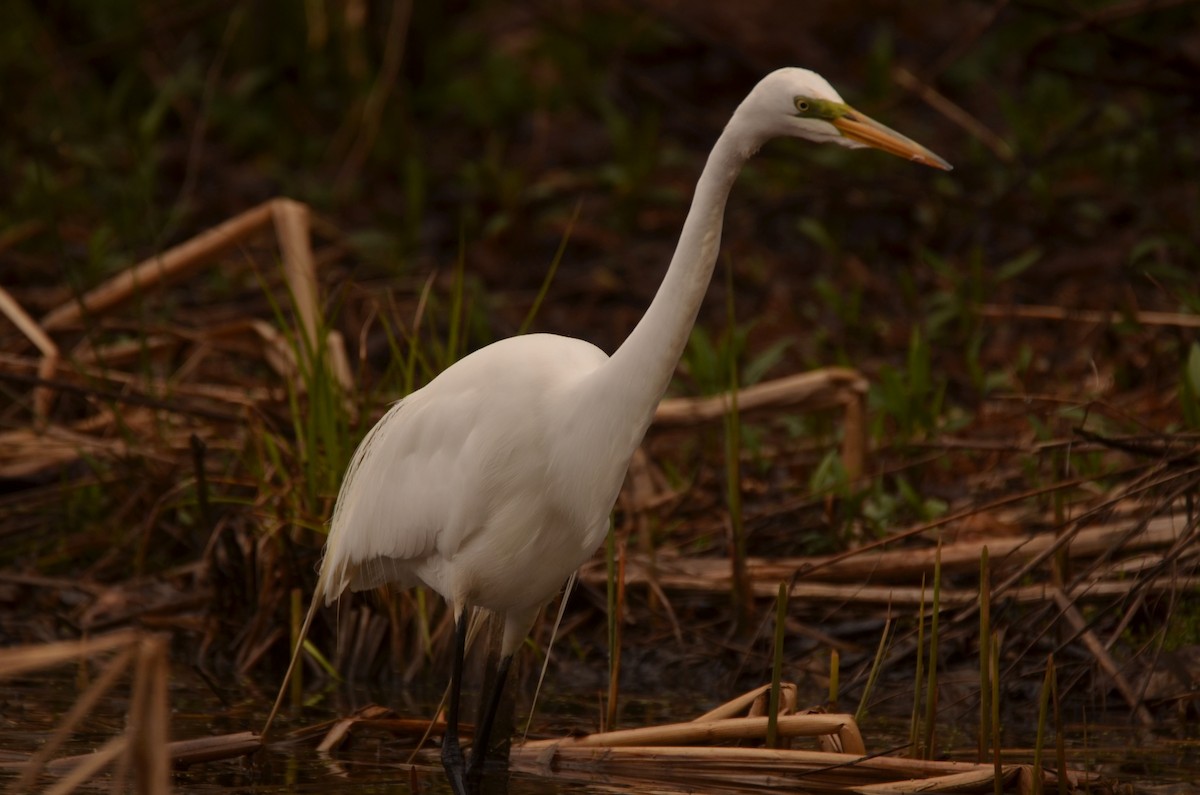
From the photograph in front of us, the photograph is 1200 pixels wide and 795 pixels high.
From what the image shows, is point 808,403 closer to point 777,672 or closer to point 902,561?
point 902,561

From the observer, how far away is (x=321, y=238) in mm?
8531

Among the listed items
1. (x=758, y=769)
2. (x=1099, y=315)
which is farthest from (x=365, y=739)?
(x=1099, y=315)

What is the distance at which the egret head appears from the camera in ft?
9.73

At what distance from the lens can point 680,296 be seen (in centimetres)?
315

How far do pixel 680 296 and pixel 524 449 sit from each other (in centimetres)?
55

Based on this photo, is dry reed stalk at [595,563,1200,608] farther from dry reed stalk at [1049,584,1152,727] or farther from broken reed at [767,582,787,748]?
broken reed at [767,582,787,748]

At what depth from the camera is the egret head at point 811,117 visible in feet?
9.73

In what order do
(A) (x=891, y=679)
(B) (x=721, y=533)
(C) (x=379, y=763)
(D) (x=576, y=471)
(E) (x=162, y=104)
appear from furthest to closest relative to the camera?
(E) (x=162, y=104)
(B) (x=721, y=533)
(A) (x=891, y=679)
(C) (x=379, y=763)
(D) (x=576, y=471)

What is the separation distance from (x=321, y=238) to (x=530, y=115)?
2.30 m

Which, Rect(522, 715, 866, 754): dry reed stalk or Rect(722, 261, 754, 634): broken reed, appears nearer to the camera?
Rect(522, 715, 866, 754): dry reed stalk

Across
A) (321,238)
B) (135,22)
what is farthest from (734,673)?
(135,22)

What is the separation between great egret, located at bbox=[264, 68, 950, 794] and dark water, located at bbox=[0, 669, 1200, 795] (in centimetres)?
23

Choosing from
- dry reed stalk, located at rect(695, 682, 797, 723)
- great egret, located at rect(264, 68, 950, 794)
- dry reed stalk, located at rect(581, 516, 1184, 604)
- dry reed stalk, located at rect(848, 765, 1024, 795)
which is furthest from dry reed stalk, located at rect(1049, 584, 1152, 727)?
great egret, located at rect(264, 68, 950, 794)

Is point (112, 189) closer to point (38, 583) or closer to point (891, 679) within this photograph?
point (38, 583)
